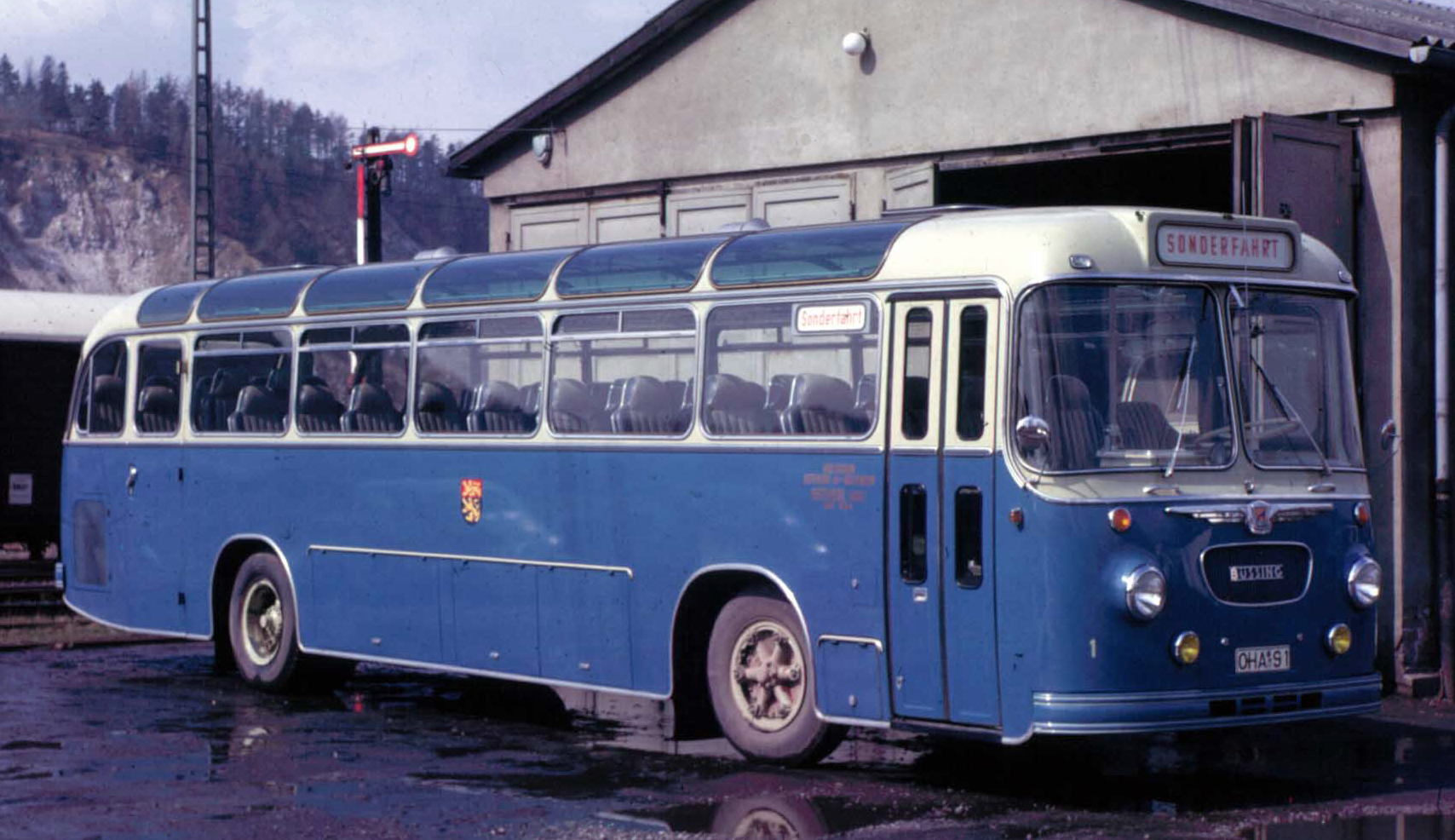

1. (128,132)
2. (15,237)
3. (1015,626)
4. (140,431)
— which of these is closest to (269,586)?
(140,431)

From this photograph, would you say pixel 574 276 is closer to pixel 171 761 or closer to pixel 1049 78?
pixel 171 761

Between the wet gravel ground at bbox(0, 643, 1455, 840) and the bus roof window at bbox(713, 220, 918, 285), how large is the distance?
2.66 metres

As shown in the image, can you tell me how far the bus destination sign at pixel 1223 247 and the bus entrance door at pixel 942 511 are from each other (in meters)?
0.97

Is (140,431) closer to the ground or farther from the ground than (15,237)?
closer to the ground

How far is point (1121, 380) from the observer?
1026 cm

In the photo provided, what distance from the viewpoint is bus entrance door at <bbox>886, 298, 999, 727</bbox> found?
10359mm

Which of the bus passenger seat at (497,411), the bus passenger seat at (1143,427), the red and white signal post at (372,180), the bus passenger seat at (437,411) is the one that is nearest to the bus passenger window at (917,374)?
the bus passenger seat at (1143,427)

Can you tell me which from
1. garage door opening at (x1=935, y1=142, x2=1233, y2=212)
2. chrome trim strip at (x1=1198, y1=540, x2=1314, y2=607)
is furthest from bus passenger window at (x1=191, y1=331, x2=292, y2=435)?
chrome trim strip at (x1=1198, y1=540, x2=1314, y2=607)

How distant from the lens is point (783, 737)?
37.6ft

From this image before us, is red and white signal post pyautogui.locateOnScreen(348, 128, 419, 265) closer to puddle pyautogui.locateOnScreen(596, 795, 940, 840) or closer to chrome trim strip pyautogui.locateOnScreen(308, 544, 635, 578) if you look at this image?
chrome trim strip pyautogui.locateOnScreen(308, 544, 635, 578)

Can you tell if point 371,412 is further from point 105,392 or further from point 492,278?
point 105,392

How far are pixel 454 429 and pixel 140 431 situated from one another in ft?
13.2

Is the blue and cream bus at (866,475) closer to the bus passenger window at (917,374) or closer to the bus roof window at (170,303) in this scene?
the bus passenger window at (917,374)

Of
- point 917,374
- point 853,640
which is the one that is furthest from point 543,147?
point 853,640
